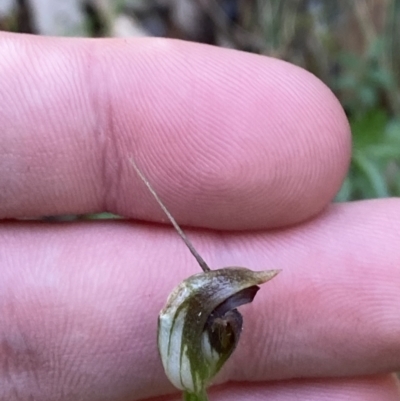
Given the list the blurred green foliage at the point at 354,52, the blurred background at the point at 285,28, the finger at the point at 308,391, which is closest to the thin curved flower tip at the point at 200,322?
the finger at the point at 308,391

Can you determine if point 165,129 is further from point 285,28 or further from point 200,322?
point 285,28

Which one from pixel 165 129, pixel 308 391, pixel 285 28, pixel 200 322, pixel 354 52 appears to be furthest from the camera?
pixel 354 52

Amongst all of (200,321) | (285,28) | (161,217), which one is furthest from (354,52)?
(200,321)

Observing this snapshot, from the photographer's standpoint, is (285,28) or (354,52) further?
(354,52)

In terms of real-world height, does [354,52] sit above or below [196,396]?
above

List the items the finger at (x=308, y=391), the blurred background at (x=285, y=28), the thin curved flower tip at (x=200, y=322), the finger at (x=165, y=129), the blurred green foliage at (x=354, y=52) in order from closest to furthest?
1. the thin curved flower tip at (x=200, y=322)
2. the finger at (x=165, y=129)
3. the finger at (x=308, y=391)
4. the blurred green foliage at (x=354, y=52)
5. the blurred background at (x=285, y=28)

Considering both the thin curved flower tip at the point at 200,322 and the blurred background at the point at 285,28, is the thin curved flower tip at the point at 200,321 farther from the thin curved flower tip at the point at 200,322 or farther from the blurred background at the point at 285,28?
the blurred background at the point at 285,28
